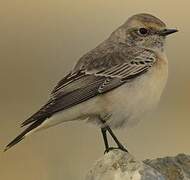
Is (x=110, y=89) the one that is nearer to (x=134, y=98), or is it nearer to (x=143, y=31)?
(x=134, y=98)

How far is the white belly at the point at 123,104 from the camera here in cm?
227

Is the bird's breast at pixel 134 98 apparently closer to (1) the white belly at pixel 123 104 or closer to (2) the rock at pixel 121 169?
(1) the white belly at pixel 123 104

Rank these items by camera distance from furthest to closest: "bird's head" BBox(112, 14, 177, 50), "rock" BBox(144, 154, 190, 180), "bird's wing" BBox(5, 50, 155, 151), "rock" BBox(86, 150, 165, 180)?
1. "bird's head" BBox(112, 14, 177, 50)
2. "bird's wing" BBox(5, 50, 155, 151)
3. "rock" BBox(144, 154, 190, 180)
4. "rock" BBox(86, 150, 165, 180)

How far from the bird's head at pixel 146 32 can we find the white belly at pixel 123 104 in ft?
0.43

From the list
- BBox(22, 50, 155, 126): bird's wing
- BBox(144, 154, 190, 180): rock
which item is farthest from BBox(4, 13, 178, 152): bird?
BBox(144, 154, 190, 180): rock

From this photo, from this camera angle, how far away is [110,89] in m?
2.29

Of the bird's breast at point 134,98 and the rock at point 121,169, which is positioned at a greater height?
the bird's breast at point 134,98

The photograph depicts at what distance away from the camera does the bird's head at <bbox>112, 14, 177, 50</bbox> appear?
2412mm

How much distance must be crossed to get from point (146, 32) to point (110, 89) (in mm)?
286

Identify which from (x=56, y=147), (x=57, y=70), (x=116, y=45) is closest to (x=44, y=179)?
(x=56, y=147)

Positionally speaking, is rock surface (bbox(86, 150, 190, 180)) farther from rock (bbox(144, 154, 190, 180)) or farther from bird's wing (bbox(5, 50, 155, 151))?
bird's wing (bbox(5, 50, 155, 151))

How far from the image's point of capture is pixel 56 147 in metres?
3.19

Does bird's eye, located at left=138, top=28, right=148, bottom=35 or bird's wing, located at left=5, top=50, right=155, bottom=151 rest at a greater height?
bird's eye, located at left=138, top=28, right=148, bottom=35

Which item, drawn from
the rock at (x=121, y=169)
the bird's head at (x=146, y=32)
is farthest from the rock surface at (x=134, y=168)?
the bird's head at (x=146, y=32)
